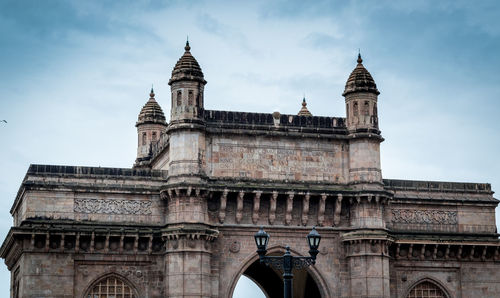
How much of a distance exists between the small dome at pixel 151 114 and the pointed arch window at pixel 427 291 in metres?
17.4

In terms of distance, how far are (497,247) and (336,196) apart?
27.3ft

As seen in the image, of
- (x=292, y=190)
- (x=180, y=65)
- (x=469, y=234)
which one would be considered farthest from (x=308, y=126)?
(x=469, y=234)

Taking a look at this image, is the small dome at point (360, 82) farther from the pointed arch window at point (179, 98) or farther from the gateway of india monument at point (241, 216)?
the pointed arch window at point (179, 98)

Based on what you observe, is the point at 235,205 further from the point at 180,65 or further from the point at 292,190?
the point at 180,65

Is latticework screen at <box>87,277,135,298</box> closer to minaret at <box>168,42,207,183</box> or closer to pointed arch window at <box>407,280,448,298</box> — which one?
minaret at <box>168,42,207,183</box>

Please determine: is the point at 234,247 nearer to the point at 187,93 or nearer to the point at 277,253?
the point at 277,253

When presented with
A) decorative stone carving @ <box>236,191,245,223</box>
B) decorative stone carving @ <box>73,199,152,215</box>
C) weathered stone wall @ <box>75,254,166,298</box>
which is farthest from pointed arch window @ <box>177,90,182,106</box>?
weathered stone wall @ <box>75,254,166,298</box>

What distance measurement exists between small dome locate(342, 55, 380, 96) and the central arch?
766cm

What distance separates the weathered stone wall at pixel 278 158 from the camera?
134 ft

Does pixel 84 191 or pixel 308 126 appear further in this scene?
pixel 308 126

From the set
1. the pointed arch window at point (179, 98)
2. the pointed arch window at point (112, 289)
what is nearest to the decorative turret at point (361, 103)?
the pointed arch window at point (179, 98)

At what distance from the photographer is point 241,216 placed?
1587 inches

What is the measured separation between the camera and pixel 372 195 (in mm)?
40906

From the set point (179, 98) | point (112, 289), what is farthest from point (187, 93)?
point (112, 289)
